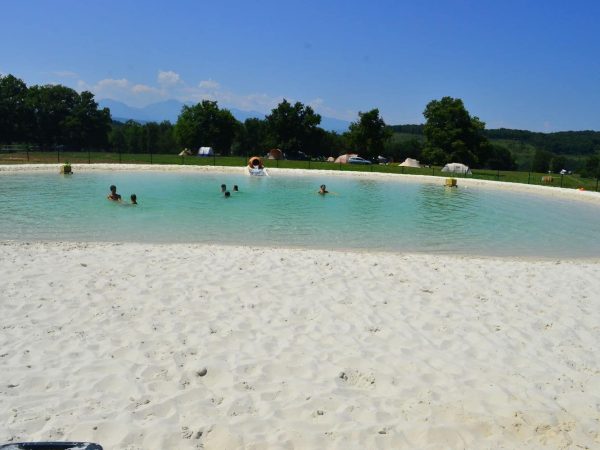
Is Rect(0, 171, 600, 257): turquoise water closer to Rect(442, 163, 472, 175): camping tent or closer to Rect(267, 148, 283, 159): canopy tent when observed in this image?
Rect(442, 163, 472, 175): camping tent

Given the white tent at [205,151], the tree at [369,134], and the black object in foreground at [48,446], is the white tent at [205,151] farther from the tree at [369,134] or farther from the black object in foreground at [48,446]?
the black object in foreground at [48,446]

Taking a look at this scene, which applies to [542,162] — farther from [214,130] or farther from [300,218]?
[300,218]

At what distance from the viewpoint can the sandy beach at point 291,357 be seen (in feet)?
13.5

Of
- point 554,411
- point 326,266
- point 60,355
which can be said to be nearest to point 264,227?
point 326,266

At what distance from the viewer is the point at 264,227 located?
15.4 meters

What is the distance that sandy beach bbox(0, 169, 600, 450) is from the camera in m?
4.10

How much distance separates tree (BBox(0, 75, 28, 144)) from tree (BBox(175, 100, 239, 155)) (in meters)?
20.9

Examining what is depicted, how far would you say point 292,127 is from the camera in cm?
7156

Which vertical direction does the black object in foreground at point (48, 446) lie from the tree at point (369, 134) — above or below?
below

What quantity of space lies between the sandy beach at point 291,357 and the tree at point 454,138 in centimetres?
5366

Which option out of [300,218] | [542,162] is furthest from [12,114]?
[542,162]

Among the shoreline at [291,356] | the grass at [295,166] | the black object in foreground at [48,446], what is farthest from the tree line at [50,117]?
the black object in foreground at [48,446]

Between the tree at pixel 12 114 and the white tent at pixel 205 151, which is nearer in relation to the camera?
the tree at pixel 12 114

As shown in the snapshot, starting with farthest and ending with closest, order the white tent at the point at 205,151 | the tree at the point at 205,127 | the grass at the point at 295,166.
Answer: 1. the tree at the point at 205,127
2. the white tent at the point at 205,151
3. the grass at the point at 295,166
